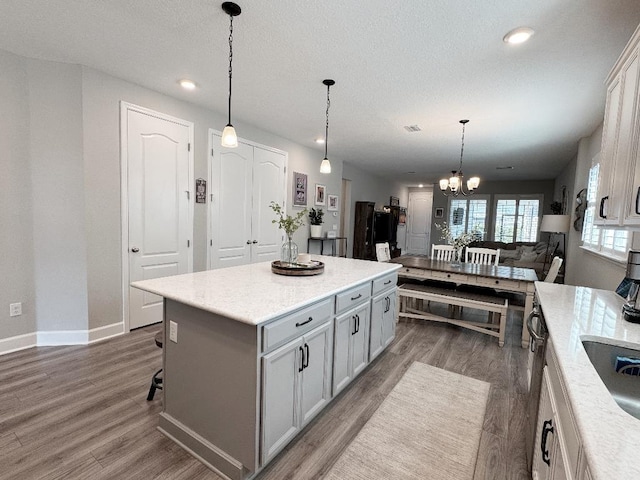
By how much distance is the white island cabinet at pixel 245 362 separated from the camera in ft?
4.92

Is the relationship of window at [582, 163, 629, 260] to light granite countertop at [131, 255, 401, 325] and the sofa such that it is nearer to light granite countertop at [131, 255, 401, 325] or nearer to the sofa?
the sofa

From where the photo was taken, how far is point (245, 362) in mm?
1487

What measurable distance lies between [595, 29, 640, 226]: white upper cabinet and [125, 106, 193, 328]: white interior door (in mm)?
3858

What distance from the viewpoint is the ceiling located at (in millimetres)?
2020

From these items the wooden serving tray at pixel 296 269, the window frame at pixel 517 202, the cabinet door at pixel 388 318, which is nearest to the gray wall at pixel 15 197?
the wooden serving tray at pixel 296 269

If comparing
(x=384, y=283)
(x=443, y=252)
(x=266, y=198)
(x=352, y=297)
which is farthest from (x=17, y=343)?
(x=443, y=252)

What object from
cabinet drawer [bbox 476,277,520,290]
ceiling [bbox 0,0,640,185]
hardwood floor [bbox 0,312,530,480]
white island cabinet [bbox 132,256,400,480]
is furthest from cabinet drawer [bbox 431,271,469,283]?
white island cabinet [bbox 132,256,400,480]

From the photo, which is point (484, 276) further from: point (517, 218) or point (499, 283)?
point (517, 218)

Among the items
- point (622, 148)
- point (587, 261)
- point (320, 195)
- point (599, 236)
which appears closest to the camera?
point (622, 148)

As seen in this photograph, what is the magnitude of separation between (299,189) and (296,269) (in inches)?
140

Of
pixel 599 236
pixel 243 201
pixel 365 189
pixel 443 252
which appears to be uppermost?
pixel 365 189

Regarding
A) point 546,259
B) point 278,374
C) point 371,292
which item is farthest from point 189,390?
point 546,259

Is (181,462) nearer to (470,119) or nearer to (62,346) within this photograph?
(62,346)

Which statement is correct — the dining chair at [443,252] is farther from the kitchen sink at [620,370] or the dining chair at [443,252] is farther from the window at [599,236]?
the kitchen sink at [620,370]
